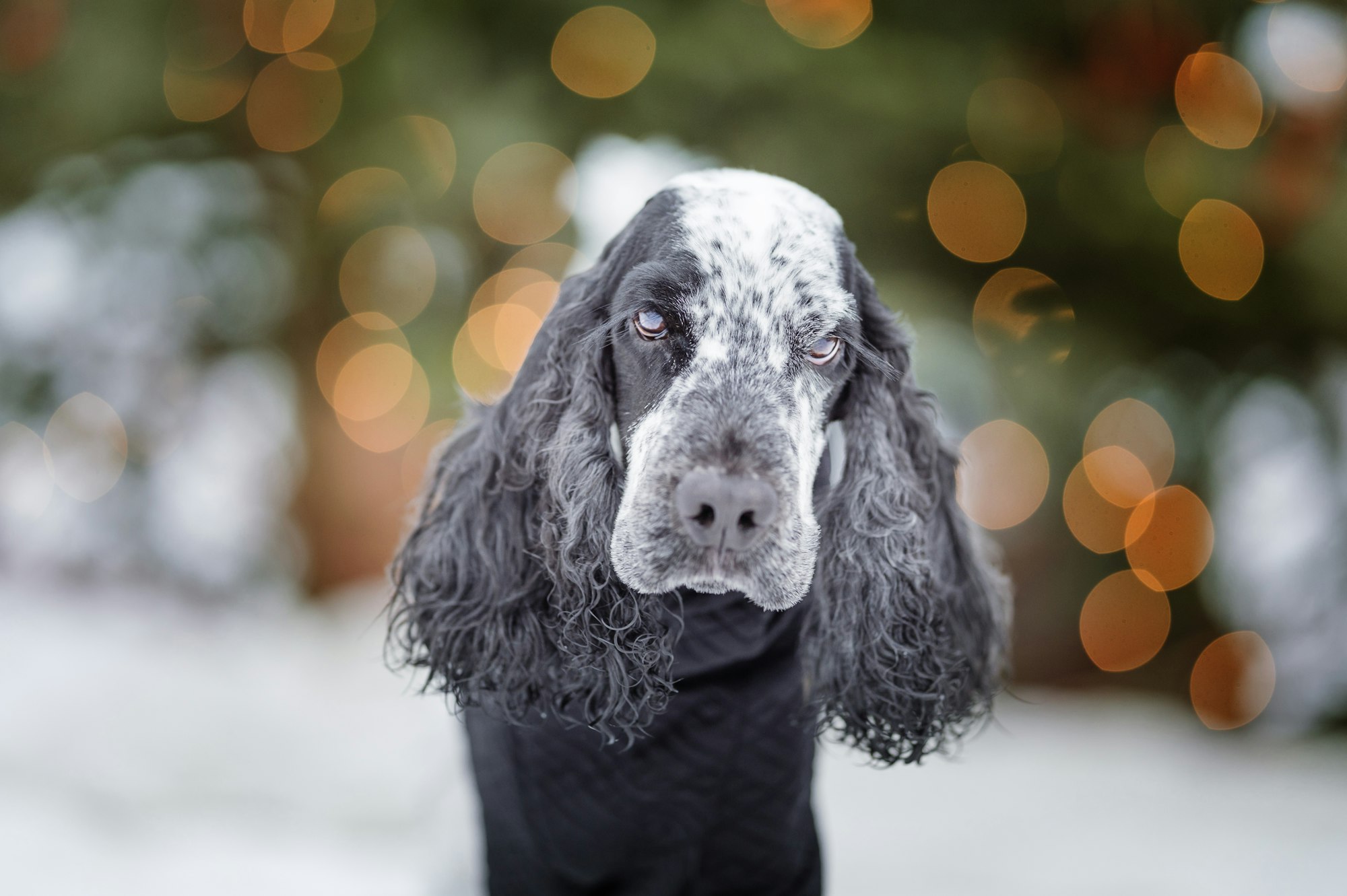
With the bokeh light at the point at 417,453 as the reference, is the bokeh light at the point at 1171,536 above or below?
below

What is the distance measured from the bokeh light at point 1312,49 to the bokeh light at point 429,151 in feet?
8.72

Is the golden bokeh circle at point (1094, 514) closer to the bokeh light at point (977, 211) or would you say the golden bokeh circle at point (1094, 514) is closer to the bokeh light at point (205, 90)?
the bokeh light at point (977, 211)

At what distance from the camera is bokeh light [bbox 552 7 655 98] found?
2869 mm

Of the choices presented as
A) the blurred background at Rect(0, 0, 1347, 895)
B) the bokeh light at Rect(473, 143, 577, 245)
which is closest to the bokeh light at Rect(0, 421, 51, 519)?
the blurred background at Rect(0, 0, 1347, 895)

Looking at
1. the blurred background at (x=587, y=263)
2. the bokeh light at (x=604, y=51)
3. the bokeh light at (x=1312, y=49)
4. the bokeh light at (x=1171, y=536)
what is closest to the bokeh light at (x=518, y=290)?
the blurred background at (x=587, y=263)

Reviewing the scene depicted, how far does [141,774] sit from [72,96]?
7.77 feet

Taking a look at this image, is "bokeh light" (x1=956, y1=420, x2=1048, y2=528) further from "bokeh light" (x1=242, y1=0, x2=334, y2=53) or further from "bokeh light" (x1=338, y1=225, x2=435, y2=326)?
"bokeh light" (x1=242, y1=0, x2=334, y2=53)

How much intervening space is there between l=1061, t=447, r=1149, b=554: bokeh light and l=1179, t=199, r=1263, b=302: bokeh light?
0.65 meters

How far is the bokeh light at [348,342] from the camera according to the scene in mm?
3539

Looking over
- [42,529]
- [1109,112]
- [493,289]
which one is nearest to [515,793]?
[493,289]

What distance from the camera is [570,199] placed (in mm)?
3166

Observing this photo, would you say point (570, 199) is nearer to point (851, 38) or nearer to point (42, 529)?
point (851, 38)

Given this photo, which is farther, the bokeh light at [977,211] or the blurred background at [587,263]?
the bokeh light at [977,211]

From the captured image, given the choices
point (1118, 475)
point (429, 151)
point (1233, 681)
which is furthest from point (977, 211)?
point (1233, 681)
